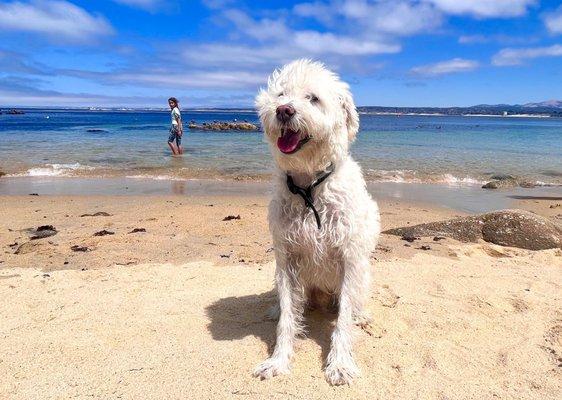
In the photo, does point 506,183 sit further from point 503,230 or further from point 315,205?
point 315,205

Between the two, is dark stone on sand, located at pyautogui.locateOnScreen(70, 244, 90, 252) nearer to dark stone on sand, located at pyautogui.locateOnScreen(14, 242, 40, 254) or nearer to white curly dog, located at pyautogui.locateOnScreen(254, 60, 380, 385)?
dark stone on sand, located at pyautogui.locateOnScreen(14, 242, 40, 254)

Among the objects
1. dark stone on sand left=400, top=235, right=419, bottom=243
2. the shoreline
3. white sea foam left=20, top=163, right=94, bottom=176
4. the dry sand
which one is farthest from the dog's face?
white sea foam left=20, top=163, right=94, bottom=176

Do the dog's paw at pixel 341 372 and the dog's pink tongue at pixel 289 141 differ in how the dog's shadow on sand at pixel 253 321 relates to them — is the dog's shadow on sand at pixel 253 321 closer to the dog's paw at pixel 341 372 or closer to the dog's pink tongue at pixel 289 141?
the dog's paw at pixel 341 372

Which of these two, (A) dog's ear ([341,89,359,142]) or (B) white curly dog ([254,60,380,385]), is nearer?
(B) white curly dog ([254,60,380,385])

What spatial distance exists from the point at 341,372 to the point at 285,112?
6.47ft

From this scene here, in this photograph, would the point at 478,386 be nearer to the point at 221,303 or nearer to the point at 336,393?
the point at 336,393

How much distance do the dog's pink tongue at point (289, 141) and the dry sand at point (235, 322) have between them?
5.67 ft

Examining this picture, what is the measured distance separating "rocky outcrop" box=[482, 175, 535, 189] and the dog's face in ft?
39.9

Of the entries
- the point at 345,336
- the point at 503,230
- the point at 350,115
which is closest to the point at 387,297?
the point at 345,336

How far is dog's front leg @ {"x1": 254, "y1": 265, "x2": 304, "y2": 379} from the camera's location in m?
3.66

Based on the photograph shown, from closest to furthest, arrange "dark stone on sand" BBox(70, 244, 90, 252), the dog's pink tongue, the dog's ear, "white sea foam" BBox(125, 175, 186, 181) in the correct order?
the dog's pink tongue → the dog's ear → "dark stone on sand" BBox(70, 244, 90, 252) → "white sea foam" BBox(125, 175, 186, 181)

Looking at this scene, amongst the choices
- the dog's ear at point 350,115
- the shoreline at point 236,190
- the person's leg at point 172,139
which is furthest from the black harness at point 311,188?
the person's leg at point 172,139

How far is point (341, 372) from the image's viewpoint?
3.56 metres

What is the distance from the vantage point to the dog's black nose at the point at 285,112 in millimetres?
3359
